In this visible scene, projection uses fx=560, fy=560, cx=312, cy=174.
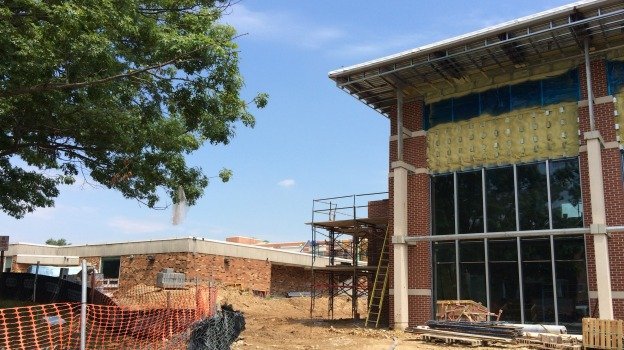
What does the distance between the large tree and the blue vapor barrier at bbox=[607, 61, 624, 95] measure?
11.7 meters

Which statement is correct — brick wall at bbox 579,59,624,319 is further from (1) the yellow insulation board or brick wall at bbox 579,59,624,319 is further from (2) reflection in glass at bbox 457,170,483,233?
(2) reflection in glass at bbox 457,170,483,233

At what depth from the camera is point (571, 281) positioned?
17.9m

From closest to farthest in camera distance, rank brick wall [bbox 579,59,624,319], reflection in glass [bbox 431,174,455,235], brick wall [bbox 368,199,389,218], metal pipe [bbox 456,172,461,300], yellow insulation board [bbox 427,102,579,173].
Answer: brick wall [bbox 579,59,624,319] < yellow insulation board [bbox 427,102,579,173] < metal pipe [bbox 456,172,461,300] < reflection in glass [bbox 431,174,455,235] < brick wall [bbox 368,199,389,218]

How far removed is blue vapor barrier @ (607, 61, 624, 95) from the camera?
18.2 meters

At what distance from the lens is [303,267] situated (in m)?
45.5

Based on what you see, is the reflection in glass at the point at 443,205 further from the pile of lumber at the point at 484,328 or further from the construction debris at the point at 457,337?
the construction debris at the point at 457,337

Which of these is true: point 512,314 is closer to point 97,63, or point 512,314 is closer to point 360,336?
point 360,336

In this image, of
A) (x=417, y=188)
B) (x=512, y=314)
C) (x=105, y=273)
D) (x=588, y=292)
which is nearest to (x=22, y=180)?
(x=417, y=188)

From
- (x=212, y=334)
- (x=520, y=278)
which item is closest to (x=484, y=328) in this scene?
(x=520, y=278)

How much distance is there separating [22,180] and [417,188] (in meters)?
14.3

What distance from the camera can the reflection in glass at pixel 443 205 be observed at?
21.2 m

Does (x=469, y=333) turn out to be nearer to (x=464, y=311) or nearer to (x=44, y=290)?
(x=464, y=311)

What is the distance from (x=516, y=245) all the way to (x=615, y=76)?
6.41 m

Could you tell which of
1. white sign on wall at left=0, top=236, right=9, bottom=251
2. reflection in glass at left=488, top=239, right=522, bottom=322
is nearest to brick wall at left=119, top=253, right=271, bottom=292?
white sign on wall at left=0, top=236, right=9, bottom=251
